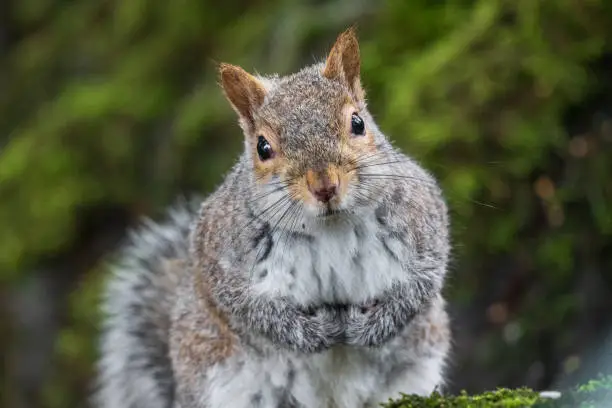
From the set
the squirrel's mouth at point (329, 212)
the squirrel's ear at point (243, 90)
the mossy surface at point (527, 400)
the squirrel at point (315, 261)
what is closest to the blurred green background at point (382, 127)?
the mossy surface at point (527, 400)

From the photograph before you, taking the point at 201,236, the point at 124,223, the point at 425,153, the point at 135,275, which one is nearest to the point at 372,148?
the point at 201,236

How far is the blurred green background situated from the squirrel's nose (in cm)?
68

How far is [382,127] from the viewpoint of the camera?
3.48m

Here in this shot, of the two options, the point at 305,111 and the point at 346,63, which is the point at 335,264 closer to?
the point at 305,111

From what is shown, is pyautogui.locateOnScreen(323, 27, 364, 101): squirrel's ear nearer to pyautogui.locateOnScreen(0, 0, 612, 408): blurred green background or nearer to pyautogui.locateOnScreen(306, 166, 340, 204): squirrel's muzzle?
pyautogui.locateOnScreen(306, 166, 340, 204): squirrel's muzzle

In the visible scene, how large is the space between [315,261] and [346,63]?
18.2 inches

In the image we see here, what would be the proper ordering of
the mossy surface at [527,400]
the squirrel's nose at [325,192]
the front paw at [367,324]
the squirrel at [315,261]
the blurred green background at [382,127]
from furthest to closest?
the blurred green background at [382,127], the front paw at [367,324], the squirrel at [315,261], the squirrel's nose at [325,192], the mossy surface at [527,400]

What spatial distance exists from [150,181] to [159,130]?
0.69 feet

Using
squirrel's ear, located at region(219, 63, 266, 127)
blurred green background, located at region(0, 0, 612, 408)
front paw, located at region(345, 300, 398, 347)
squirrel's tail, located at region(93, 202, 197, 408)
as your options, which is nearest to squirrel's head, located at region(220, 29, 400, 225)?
squirrel's ear, located at region(219, 63, 266, 127)

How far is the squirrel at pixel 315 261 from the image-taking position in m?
2.36

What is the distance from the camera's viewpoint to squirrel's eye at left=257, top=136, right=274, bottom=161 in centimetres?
240

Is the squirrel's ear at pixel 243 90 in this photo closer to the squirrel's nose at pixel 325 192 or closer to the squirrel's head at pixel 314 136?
the squirrel's head at pixel 314 136

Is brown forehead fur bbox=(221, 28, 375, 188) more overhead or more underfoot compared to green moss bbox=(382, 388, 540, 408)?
more overhead

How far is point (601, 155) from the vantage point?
129 inches
